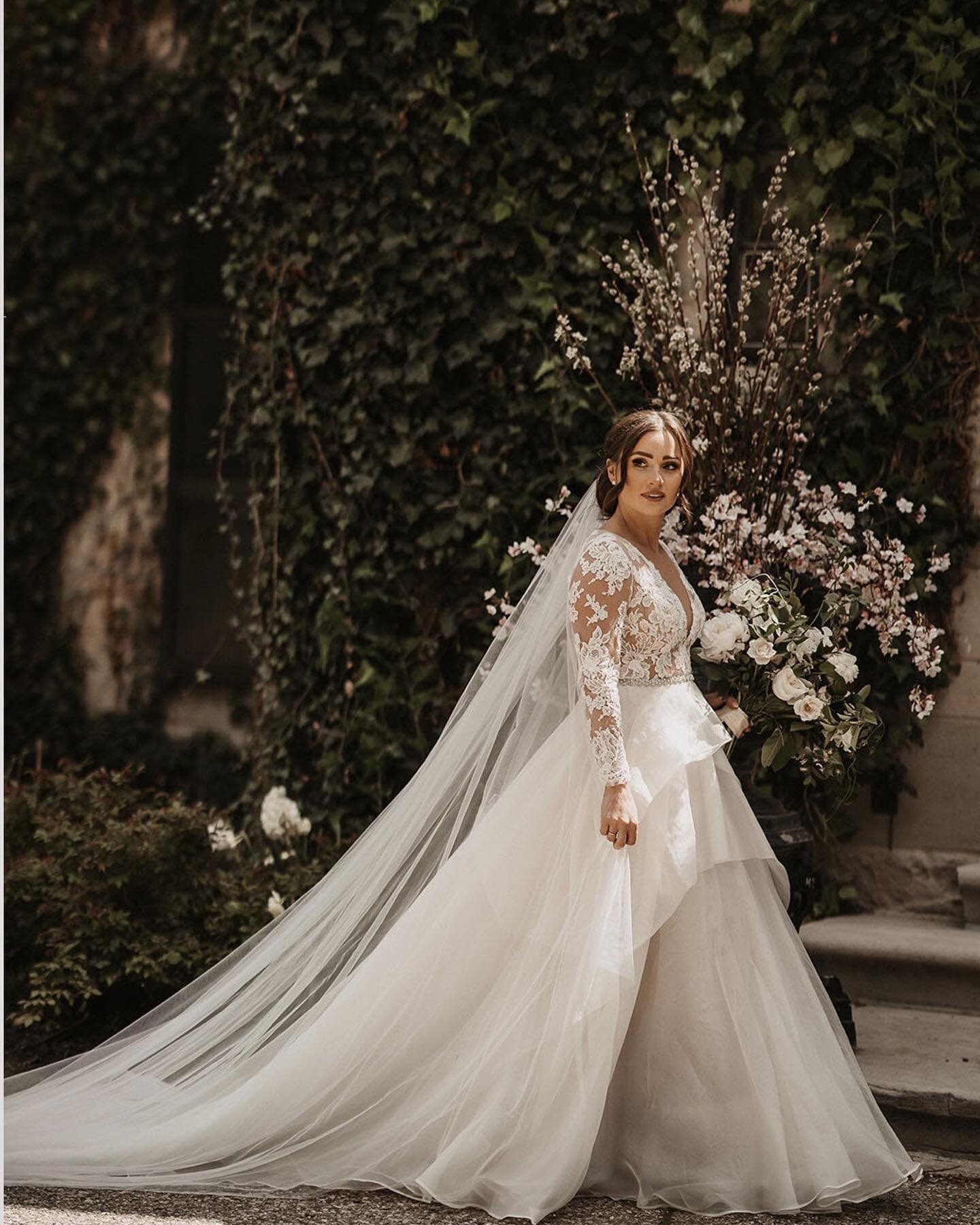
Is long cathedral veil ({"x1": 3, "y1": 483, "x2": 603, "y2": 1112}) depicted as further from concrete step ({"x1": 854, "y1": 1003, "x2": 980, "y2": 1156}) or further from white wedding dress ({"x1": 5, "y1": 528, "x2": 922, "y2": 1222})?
concrete step ({"x1": 854, "y1": 1003, "x2": 980, "y2": 1156})

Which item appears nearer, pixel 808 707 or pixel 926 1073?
pixel 808 707

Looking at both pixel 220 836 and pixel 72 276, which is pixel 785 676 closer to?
pixel 220 836

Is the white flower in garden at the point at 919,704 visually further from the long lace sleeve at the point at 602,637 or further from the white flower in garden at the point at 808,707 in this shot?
the long lace sleeve at the point at 602,637

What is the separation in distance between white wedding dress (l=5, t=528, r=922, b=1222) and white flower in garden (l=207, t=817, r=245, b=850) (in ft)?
4.62

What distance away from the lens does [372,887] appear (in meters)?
3.83

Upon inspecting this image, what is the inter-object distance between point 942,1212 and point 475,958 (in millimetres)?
1290

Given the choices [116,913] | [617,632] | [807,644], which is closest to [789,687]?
[807,644]

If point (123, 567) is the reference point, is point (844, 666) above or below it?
below

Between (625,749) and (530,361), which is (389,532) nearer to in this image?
(530,361)

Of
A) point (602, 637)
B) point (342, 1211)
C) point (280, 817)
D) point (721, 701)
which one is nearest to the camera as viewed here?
point (342, 1211)

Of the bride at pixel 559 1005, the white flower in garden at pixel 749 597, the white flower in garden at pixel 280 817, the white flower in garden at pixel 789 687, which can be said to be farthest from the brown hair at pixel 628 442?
the white flower in garden at pixel 280 817

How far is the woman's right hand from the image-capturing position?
11.2ft

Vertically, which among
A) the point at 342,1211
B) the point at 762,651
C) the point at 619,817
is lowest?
the point at 342,1211

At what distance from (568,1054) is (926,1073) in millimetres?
1339
